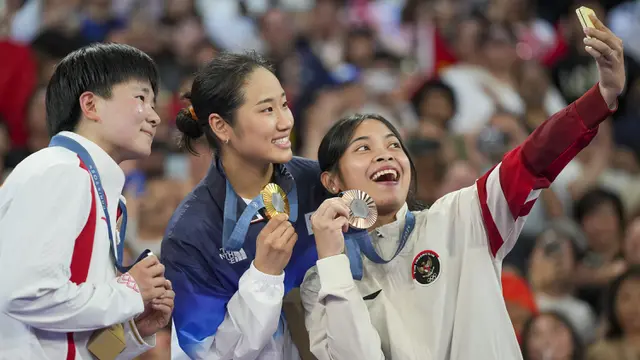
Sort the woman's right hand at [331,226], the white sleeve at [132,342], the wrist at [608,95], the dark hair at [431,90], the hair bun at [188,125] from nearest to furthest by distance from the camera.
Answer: the wrist at [608,95] → the white sleeve at [132,342] → the woman's right hand at [331,226] → the hair bun at [188,125] → the dark hair at [431,90]

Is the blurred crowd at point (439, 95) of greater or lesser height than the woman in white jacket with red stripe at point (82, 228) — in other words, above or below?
above

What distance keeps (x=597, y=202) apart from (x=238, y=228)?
3.96 m

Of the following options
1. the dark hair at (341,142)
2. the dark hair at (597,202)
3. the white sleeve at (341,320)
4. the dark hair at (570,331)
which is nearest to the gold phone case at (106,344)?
the white sleeve at (341,320)

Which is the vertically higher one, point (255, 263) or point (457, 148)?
point (457, 148)

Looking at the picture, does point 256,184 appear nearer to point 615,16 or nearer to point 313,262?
point 313,262

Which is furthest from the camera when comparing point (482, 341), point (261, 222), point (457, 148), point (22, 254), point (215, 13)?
point (215, 13)

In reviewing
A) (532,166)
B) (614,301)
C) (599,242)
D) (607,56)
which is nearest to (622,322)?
(614,301)

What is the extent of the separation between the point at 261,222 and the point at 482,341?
0.95 metres

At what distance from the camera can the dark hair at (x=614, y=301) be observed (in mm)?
5441

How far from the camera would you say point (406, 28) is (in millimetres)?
9430

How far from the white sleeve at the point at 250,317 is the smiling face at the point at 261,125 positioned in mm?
473

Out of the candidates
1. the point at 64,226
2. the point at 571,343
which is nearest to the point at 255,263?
the point at 64,226

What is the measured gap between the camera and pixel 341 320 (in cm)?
306

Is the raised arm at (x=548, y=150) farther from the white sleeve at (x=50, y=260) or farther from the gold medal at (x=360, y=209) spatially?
the white sleeve at (x=50, y=260)
